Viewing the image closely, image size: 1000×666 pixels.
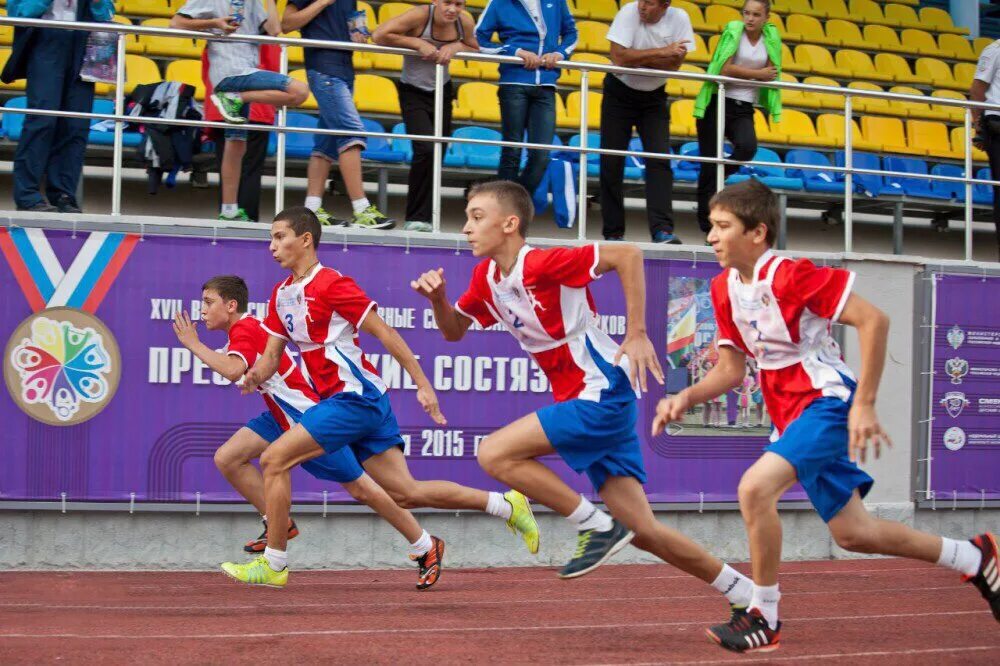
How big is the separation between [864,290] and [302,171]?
207 inches

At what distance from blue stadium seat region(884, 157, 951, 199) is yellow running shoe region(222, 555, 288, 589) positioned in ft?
28.3

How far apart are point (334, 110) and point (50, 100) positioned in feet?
6.82

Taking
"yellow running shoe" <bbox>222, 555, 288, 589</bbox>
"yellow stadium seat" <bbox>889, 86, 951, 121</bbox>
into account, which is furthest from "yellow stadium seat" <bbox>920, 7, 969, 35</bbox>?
"yellow running shoe" <bbox>222, 555, 288, 589</bbox>

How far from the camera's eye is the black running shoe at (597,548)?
626cm

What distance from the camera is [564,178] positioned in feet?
36.6

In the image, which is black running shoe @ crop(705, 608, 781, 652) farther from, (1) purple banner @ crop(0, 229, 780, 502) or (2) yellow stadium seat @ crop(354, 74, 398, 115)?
(2) yellow stadium seat @ crop(354, 74, 398, 115)

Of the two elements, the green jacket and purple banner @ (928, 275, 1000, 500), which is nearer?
the green jacket

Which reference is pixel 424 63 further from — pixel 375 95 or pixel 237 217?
pixel 375 95

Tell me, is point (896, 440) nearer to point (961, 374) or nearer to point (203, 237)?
point (961, 374)

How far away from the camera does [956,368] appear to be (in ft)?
38.2

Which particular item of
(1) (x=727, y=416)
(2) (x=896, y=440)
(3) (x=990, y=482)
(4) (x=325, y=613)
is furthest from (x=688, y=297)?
(4) (x=325, y=613)

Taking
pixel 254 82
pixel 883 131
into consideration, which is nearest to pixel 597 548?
pixel 254 82

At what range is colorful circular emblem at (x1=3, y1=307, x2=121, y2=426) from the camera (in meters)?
9.38

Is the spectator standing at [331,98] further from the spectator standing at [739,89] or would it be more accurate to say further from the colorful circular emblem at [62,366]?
the spectator standing at [739,89]
